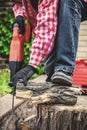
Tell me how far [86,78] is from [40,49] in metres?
2.09

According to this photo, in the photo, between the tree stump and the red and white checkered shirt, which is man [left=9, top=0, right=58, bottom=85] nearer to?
the red and white checkered shirt

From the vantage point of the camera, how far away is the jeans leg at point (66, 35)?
3.34 meters

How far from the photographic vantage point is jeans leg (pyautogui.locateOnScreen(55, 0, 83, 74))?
334 cm

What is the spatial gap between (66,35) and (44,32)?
16 centimetres

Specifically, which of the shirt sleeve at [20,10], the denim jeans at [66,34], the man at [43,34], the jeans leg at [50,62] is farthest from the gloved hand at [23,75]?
the shirt sleeve at [20,10]

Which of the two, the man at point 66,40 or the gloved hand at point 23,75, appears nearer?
the gloved hand at point 23,75

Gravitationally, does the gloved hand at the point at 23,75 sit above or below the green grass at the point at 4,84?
above

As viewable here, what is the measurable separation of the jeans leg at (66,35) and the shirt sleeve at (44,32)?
5cm

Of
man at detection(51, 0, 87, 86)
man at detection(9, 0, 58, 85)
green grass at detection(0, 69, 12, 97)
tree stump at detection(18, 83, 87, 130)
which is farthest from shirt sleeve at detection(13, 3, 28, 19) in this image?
green grass at detection(0, 69, 12, 97)

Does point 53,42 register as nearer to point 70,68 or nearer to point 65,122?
point 70,68

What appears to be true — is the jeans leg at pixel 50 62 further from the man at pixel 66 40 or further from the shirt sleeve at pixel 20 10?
the shirt sleeve at pixel 20 10

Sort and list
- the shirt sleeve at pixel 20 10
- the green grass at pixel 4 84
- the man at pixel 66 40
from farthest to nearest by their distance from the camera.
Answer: the green grass at pixel 4 84, the shirt sleeve at pixel 20 10, the man at pixel 66 40

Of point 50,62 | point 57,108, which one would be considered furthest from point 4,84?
point 57,108

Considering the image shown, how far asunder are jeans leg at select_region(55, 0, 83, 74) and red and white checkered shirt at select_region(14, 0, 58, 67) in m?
0.05
